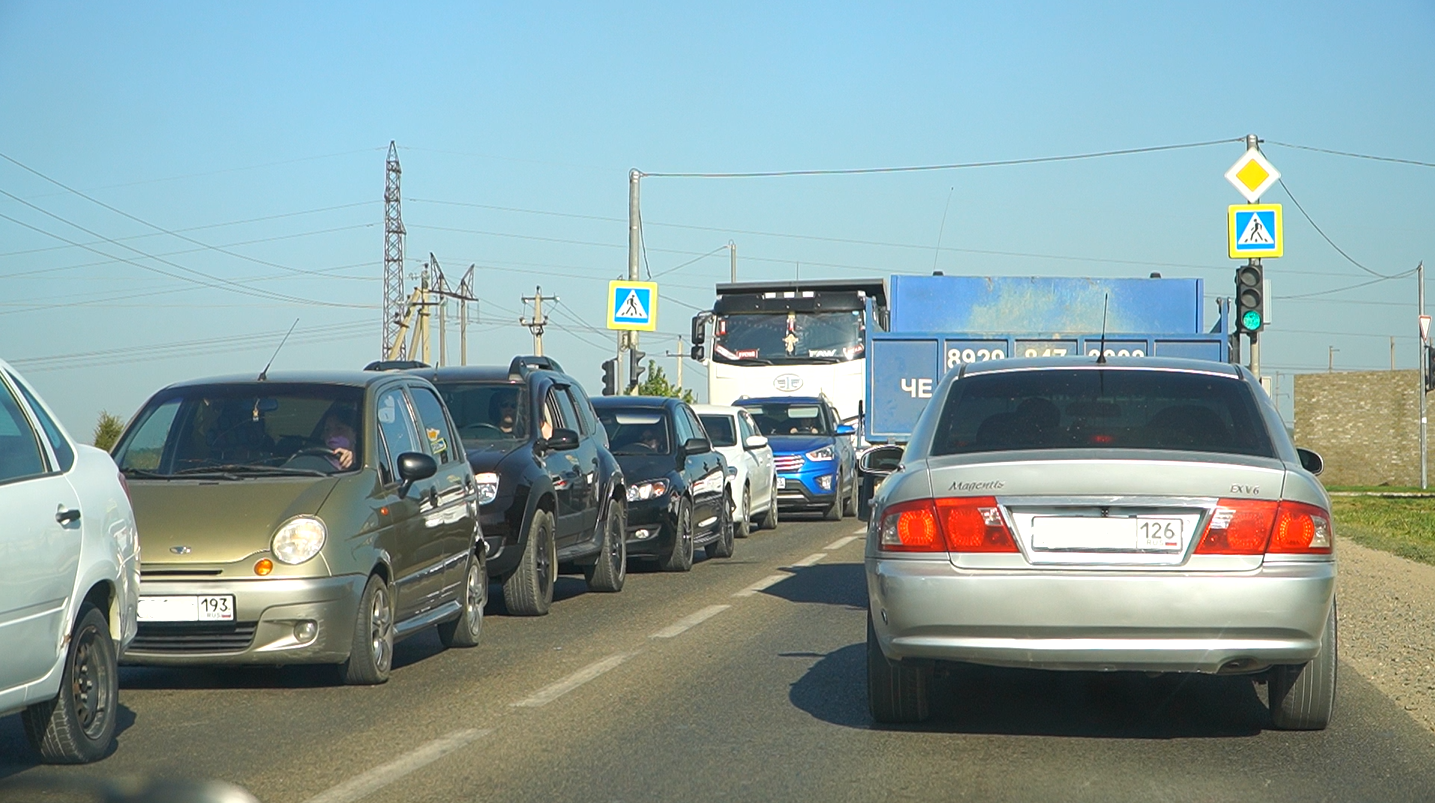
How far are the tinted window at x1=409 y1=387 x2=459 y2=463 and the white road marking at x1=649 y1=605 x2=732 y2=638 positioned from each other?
1747 millimetres

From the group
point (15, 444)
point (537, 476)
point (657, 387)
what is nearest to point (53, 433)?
point (15, 444)

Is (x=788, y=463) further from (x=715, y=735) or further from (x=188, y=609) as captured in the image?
(x=715, y=735)

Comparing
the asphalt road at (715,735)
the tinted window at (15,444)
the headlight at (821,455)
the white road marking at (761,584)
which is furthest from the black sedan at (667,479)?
the tinted window at (15,444)

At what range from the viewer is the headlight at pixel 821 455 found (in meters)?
25.4

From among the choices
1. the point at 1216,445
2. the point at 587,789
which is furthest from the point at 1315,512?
the point at 587,789

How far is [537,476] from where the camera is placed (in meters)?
12.0

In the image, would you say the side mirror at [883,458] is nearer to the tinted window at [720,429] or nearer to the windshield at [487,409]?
the windshield at [487,409]

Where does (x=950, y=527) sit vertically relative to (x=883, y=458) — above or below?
below

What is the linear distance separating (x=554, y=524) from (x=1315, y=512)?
679 cm

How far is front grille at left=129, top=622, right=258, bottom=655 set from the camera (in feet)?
26.7

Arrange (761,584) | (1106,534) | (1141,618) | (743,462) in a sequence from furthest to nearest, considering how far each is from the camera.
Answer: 1. (743,462)
2. (761,584)
3. (1106,534)
4. (1141,618)

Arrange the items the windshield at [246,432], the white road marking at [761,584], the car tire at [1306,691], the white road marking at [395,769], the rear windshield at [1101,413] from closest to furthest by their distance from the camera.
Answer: the white road marking at [395,769]
the car tire at [1306,691]
the rear windshield at [1101,413]
the windshield at [246,432]
the white road marking at [761,584]

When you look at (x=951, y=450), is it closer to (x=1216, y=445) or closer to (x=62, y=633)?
(x=1216, y=445)

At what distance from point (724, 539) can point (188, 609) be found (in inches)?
412
